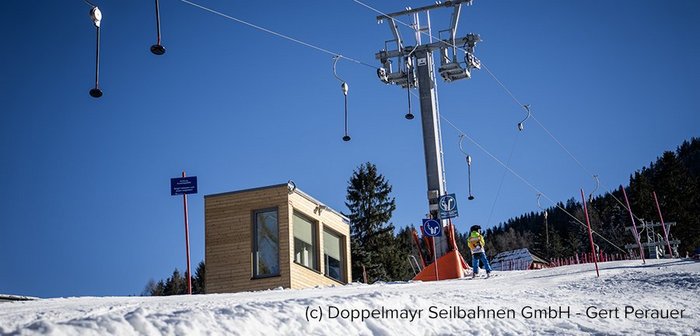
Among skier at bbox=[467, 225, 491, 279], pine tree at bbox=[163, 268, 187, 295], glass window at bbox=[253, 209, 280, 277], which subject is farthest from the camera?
pine tree at bbox=[163, 268, 187, 295]

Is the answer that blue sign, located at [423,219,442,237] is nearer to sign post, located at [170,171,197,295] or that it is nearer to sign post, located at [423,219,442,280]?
sign post, located at [423,219,442,280]

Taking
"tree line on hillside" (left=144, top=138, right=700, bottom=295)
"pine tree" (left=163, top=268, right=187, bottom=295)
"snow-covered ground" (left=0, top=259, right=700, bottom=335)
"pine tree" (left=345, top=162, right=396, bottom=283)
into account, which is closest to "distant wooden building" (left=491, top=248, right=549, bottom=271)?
"tree line on hillside" (left=144, top=138, right=700, bottom=295)

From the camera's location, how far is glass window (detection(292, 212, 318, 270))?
73.8ft

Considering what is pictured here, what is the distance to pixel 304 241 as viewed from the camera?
75.7 feet

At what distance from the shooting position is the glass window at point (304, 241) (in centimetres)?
2248

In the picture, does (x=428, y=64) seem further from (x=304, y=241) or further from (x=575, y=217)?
(x=575, y=217)

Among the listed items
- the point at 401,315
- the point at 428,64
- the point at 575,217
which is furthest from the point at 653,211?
the point at 401,315

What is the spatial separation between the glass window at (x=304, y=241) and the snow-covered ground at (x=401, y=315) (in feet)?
34.0

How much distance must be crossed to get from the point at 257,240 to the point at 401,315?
13.3 meters

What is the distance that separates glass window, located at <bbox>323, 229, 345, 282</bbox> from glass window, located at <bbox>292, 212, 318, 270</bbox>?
84cm

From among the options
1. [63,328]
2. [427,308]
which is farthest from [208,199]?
[63,328]

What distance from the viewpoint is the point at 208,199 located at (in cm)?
2245

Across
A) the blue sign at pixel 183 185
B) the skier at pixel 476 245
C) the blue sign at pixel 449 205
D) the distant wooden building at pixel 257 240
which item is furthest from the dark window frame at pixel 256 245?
the blue sign at pixel 183 185

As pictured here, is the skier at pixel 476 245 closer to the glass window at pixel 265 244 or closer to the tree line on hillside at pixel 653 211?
the glass window at pixel 265 244
